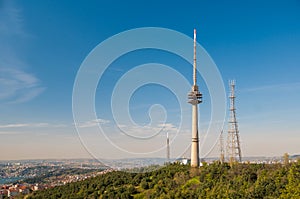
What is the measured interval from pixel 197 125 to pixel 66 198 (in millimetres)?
20038

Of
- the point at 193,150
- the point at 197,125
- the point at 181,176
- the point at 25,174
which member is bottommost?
the point at 25,174

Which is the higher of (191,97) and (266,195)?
(191,97)

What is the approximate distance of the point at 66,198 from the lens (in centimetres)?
4197

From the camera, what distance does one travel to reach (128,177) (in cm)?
4247

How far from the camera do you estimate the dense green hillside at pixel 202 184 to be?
2331 cm

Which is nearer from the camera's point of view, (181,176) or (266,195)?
(266,195)

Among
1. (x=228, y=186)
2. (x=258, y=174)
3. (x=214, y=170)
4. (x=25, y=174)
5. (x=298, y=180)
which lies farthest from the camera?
(x=25, y=174)

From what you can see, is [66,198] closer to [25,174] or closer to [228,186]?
[228,186]

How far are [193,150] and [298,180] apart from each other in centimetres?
1910

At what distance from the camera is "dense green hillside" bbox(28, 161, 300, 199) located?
76.5ft

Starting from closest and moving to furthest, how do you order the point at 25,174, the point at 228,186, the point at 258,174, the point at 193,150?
the point at 228,186, the point at 258,174, the point at 193,150, the point at 25,174

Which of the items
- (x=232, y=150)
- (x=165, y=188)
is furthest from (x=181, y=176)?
(x=232, y=150)

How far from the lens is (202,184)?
2981 cm

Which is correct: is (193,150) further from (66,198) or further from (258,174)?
(66,198)
